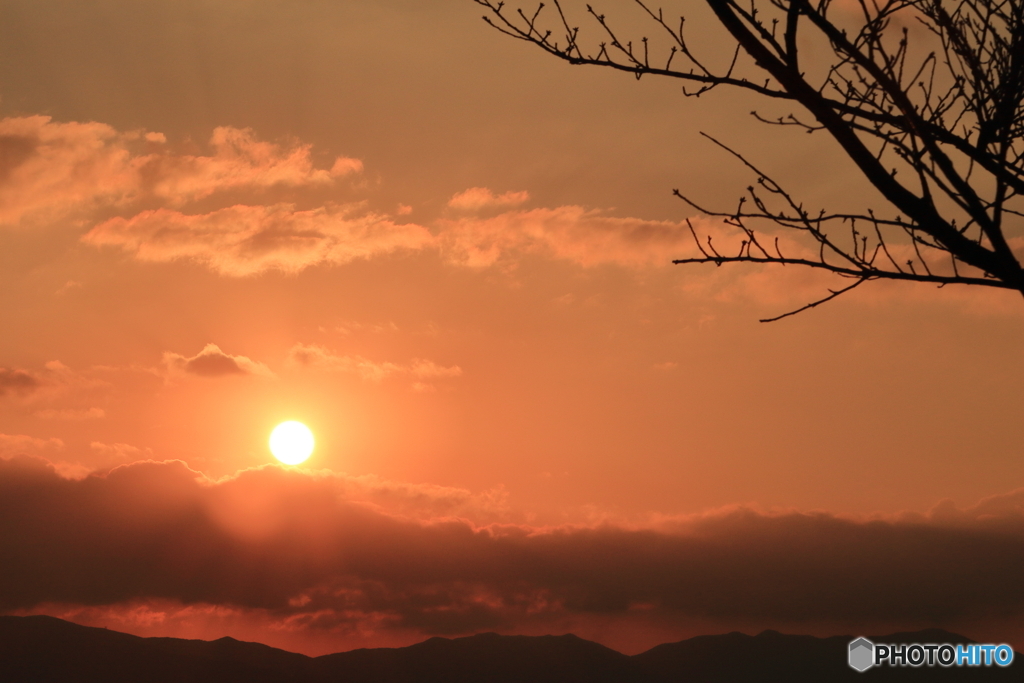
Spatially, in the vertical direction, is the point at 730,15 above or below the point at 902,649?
above

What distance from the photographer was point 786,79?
19.3 feet

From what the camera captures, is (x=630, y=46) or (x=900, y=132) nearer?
(x=900, y=132)

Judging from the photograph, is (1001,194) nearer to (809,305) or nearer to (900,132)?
(900,132)

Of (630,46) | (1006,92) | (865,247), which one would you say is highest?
(630,46)

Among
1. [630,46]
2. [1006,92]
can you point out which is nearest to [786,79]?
[630,46]

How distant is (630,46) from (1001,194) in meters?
2.88

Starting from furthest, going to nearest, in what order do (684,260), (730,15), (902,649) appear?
(902,649)
(684,260)
(730,15)

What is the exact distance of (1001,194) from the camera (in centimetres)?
575

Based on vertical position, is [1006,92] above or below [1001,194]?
above

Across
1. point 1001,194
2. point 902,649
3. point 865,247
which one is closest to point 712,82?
point 865,247

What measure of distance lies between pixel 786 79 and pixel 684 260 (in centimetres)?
149

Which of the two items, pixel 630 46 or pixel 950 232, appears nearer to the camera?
pixel 950 232

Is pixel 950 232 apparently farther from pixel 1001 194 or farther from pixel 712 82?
pixel 712 82

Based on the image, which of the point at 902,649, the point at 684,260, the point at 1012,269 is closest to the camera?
the point at 1012,269
